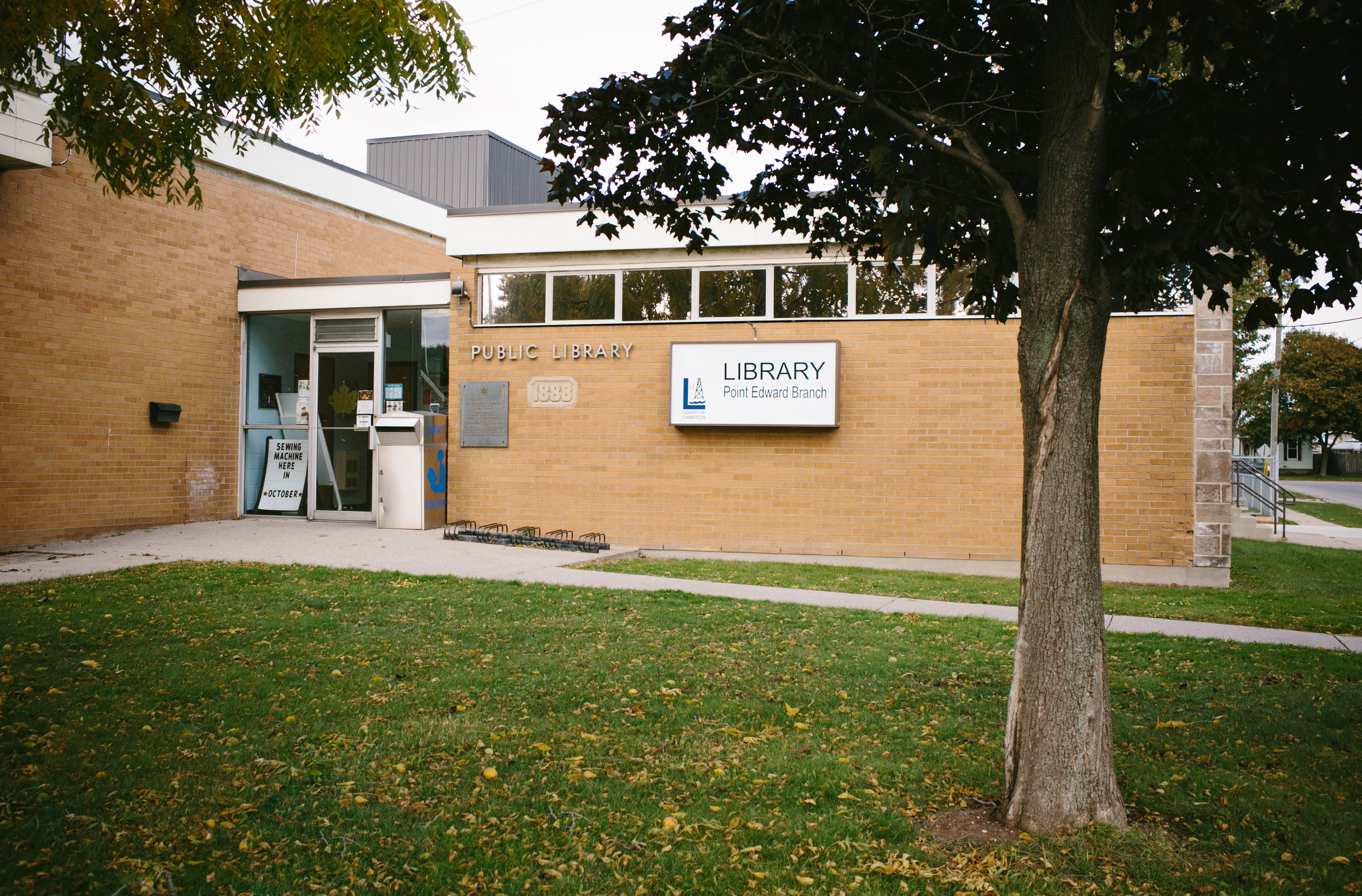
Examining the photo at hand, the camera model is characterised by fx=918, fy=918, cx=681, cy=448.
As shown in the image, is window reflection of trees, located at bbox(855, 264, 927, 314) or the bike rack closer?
the bike rack

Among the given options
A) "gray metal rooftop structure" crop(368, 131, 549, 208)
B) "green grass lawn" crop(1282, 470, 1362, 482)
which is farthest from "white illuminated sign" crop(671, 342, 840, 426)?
"green grass lawn" crop(1282, 470, 1362, 482)

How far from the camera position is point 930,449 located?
12562mm

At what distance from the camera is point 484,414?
14.0 meters

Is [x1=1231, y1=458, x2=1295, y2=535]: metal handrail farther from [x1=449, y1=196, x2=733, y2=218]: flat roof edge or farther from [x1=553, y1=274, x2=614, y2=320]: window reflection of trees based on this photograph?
[x1=449, y1=196, x2=733, y2=218]: flat roof edge

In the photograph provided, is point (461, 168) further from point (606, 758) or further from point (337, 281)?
point (606, 758)

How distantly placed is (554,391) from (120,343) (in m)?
6.15

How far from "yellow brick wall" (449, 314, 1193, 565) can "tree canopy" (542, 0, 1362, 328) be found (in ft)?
21.2

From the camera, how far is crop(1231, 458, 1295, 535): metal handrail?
1923cm

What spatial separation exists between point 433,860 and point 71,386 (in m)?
11.8

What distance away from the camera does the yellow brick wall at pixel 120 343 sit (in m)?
11.8

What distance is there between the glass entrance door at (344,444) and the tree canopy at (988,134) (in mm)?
10191

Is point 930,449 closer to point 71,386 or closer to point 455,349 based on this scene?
point 455,349

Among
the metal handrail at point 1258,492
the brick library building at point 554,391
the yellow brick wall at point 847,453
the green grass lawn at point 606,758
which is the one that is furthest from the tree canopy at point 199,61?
the metal handrail at point 1258,492

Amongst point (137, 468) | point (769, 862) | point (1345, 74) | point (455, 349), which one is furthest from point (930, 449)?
point (137, 468)
